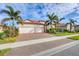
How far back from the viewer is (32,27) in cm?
476

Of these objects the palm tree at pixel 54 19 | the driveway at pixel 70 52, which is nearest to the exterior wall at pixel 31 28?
the palm tree at pixel 54 19

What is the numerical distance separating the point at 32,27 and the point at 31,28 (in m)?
0.03

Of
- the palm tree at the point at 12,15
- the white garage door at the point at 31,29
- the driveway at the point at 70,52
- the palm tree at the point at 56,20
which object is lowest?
the driveway at the point at 70,52

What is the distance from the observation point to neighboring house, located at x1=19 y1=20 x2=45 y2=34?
4672mm

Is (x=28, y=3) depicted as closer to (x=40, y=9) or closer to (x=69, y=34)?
(x=40, y=9)

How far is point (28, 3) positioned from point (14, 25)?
0.58 metres

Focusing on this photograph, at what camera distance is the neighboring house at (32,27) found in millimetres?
4672

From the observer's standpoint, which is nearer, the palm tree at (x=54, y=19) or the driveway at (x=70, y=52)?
the driveway at (x=70, y=52)

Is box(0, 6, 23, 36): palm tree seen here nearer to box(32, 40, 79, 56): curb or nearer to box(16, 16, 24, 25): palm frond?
box(16, 16, 24, 25): palm frond

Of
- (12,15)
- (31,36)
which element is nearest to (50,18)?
(31,36)

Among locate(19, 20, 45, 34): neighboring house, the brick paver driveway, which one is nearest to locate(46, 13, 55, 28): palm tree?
locate(19, 20, 45, 34): neighboring house

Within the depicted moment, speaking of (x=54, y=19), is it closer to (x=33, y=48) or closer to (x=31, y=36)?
(x=31, y=36)

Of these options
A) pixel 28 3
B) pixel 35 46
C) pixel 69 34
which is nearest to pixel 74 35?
pixel 69 34

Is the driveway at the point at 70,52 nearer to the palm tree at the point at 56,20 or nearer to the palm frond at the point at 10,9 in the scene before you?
the palm tree at the point at 56,20
